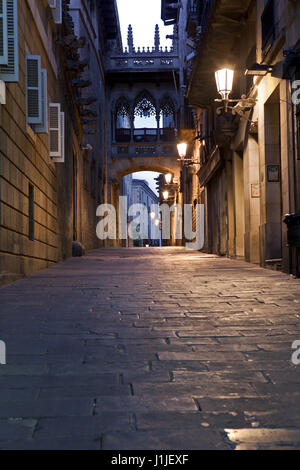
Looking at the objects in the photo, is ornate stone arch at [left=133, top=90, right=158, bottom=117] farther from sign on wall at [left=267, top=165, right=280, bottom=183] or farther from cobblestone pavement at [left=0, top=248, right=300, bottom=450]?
cobblestone pavement at [left=0, top=248, right=300, bottom=450]

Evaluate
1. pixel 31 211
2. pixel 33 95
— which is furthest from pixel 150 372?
pixel 31 211

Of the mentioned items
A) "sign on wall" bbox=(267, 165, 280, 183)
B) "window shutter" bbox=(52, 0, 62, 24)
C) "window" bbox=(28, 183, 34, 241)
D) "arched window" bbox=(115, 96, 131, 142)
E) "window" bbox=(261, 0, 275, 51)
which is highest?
"arched window" bbox=(115, 96, 131, 142)

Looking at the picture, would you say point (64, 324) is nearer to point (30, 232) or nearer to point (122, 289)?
point (122, 289)

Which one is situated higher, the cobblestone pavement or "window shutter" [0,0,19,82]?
"window shutter" [0,0,19,82]

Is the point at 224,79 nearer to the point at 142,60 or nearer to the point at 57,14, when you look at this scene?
the point at 57,14

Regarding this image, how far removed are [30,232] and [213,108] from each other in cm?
1176

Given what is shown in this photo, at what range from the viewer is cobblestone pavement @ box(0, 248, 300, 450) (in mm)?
2311

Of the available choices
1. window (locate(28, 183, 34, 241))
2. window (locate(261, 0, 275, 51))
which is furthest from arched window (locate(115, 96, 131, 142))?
window (locate(28, 183, 34, 241))

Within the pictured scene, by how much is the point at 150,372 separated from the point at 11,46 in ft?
17.7

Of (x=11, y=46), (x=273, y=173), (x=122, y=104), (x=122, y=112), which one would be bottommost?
(x=273, y=173)

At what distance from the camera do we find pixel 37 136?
10820mm

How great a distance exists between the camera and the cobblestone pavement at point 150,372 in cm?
231

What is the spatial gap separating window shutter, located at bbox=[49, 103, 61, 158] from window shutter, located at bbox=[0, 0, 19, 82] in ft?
16.3

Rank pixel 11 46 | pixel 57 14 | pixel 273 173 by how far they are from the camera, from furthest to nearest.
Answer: pixel 57 14 < pixel 273 173 < pixel 11 46
